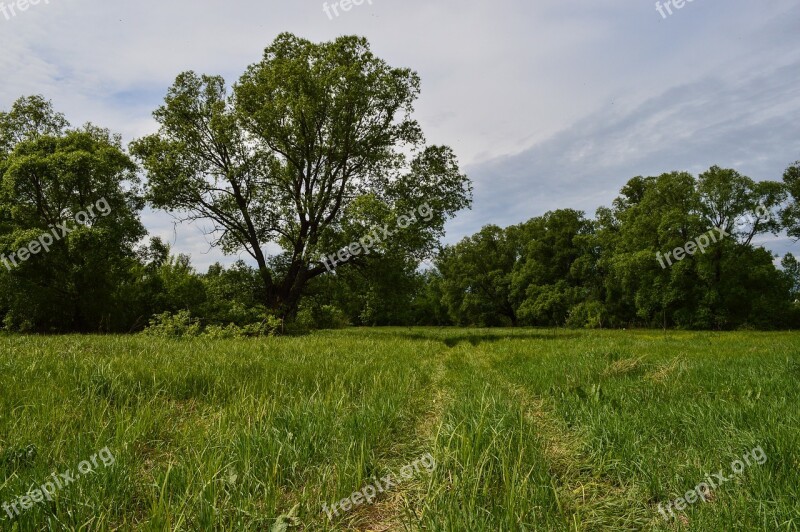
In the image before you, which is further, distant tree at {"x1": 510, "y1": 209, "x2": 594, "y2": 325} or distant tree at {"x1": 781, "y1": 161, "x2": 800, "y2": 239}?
distant tree at {"x1": 510, "y1": 209, "x2": 594, "y2": 325}

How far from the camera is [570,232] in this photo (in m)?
63.0

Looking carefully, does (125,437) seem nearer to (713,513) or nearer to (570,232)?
(713,513)

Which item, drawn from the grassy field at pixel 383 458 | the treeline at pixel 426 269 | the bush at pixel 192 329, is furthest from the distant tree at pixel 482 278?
the grassy field at pixel 383 458

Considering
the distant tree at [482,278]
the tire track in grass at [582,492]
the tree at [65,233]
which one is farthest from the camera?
the distant tree at [482,278]

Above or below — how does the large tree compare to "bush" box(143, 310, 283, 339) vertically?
above

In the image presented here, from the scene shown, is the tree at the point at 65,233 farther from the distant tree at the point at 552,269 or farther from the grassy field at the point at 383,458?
the distant tree at the point at 552,269

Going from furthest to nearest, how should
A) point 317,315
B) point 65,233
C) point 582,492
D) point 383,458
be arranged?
point 317,315
point 65,233
point 383,458
point 582,492

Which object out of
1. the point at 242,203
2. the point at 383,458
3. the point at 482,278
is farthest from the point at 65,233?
the point at 482,278

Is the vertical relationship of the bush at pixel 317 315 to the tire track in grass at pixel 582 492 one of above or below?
above

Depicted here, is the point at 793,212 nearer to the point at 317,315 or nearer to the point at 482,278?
the point at 482,278

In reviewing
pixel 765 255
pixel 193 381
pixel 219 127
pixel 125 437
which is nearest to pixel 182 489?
pixel 125 437

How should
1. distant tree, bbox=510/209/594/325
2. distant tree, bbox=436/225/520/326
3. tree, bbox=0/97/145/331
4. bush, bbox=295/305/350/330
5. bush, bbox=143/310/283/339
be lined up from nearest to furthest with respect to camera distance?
bush, bbox=143/310/283/339, tree, bbox=0/97/145/331, bush, bbox=295/305/350/330, distant tree, bbox=510/209/594/325, distant tree, bbox=436/225/520/326

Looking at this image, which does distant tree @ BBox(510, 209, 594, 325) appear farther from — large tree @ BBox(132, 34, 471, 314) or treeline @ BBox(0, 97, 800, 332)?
large tree @ BBox(132, 34, 471, 314)

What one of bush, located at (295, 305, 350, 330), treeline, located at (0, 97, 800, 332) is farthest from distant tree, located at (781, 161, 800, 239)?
bush, located at (295, 305, 350, 330)
